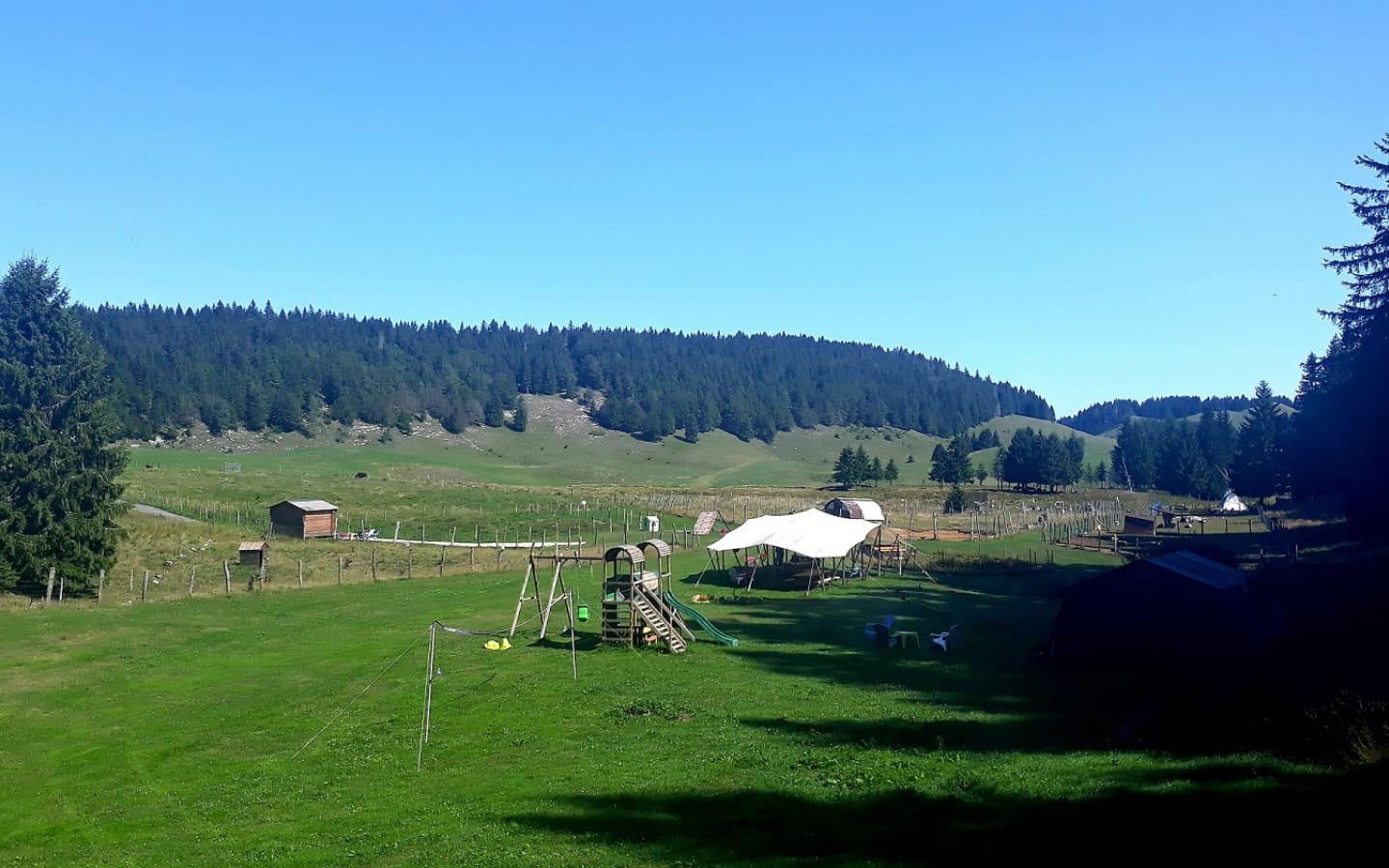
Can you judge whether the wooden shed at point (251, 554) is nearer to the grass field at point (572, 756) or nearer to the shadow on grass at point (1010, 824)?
the grass field at point (572, 756)

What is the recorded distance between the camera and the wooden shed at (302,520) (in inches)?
2896

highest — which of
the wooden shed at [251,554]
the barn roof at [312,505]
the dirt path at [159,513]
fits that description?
the barn roof at [312,505]

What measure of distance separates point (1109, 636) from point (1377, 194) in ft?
99.5

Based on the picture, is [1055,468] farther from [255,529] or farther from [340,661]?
[340,661]

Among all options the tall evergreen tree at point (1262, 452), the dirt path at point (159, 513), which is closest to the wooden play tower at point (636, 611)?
the dirt path at point (159, 513)

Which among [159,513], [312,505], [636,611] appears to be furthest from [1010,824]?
[159,513]

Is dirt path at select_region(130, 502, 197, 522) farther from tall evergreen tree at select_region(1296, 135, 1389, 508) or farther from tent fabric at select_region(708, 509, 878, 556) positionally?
tall evergreen tree at select_region(1296, 135, 1389, 508)

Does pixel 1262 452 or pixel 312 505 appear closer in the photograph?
pixel 312 505

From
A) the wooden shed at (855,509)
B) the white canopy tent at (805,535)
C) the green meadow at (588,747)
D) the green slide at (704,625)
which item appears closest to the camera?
the green meadow at (588,747)

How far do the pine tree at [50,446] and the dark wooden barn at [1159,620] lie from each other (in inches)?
1836

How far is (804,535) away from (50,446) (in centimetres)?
4339

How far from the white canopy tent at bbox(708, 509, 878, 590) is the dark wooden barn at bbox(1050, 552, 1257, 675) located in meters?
18.5

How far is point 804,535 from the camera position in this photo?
50688 mm

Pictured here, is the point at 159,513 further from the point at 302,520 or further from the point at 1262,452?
the point at 1262,452
